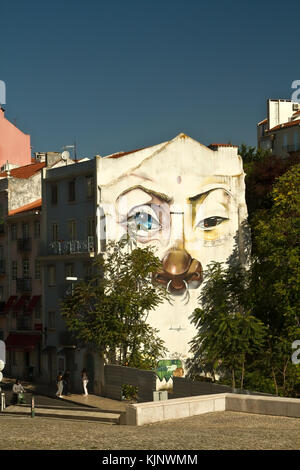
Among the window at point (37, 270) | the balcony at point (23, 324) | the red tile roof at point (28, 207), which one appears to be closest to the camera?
the window at point (37, 270)

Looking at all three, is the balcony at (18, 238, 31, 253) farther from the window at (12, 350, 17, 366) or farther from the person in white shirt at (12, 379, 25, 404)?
the person in white shirt at (12, 379, 25, 404)

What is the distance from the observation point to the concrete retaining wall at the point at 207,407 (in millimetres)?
30172

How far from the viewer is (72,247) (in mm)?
61281

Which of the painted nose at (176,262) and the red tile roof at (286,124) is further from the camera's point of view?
the red tile roof at (286,124)

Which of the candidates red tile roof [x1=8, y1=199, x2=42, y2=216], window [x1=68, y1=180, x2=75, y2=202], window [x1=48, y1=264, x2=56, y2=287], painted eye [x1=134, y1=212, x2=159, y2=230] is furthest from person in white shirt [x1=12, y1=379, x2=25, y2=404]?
red tile roof [x1=8, y1=199, x2=42, y2=216]

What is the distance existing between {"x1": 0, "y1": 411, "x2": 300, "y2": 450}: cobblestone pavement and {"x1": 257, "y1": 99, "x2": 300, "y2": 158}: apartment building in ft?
266

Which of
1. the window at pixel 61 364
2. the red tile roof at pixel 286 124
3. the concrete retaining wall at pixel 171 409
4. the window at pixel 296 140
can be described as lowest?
the window at pixel 61 364

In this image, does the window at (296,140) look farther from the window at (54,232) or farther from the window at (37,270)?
the window at (54,232)

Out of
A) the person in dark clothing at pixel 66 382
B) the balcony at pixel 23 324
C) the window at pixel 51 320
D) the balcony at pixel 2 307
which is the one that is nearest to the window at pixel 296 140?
the balcony at pixel 2 307

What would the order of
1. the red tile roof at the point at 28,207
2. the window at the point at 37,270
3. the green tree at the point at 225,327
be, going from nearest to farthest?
the green tree at the point at 225,327, the window at the point at 37,270, the red tile roof at the point at 28,207

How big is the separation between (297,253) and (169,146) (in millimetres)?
11671

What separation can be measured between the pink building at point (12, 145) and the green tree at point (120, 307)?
31.0m

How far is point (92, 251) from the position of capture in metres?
59.2
